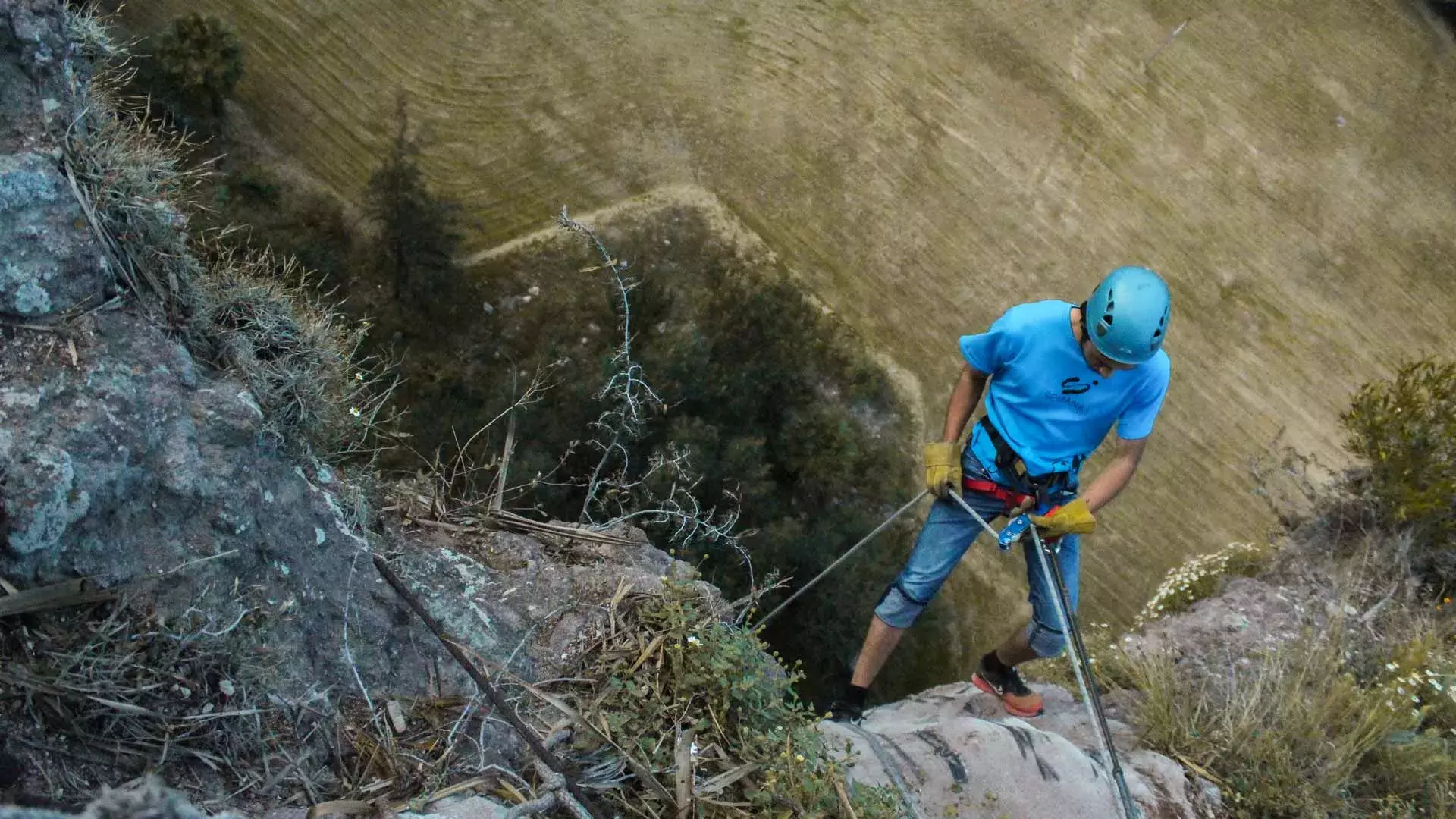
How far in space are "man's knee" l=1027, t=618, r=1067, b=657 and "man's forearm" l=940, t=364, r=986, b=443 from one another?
959mm

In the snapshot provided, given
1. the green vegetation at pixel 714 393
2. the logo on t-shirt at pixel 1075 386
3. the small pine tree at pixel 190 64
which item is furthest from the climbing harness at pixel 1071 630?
the small pine tree at pixel 190 64

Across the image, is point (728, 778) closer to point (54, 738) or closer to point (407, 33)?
point (54, 738)

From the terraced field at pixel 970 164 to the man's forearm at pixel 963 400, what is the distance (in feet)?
19.3

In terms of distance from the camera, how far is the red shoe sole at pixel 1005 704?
510 centimetres

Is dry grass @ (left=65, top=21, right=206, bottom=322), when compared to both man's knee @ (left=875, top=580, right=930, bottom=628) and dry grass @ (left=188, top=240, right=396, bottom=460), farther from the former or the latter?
man's knee @ (left=875, top=580, right=930, bottom=628)

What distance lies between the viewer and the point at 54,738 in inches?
98.0

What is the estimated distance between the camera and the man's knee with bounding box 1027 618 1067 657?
15.1 ft

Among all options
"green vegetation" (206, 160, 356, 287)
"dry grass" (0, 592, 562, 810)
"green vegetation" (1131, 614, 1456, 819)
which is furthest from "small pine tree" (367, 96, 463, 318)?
"green vegetation" (1131, 614, 1456, 819)

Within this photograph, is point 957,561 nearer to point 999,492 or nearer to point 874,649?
point 999,492

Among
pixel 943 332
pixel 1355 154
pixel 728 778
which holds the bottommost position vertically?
pixel 943 332

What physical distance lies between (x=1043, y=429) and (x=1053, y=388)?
0.65 ft

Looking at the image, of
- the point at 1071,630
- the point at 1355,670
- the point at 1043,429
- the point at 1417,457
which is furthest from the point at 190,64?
the point at 1417,457

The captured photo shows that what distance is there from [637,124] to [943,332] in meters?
3.94

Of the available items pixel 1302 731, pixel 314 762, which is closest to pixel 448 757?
pixel 314 762
